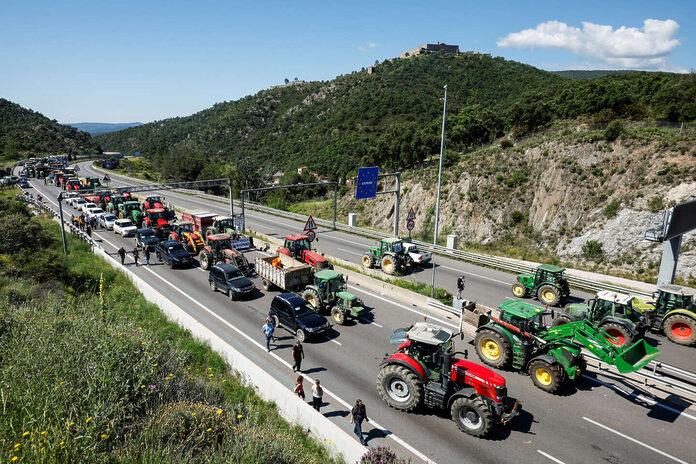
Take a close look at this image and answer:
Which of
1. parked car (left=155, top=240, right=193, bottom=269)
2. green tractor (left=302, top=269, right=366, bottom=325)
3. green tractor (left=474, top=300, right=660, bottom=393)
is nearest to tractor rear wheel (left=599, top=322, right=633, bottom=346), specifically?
green tractor (left=474, top=300, right=660, bottom=393)

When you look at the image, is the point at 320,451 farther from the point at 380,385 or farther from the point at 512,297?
the point at 512,297

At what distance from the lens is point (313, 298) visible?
1783 centimetres

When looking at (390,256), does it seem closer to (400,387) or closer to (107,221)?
(400,387)

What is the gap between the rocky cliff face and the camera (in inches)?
1072

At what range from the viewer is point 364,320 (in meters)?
17.6

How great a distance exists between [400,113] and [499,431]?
9674 centimetres

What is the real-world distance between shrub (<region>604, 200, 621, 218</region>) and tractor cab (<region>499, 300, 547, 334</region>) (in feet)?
71.7

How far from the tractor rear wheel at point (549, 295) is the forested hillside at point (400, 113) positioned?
27.3 meters

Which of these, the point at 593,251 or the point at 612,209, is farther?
the point at 612,209

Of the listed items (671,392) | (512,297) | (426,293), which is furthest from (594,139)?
(671,392)

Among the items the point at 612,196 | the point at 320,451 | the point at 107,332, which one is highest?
the point at 612,196

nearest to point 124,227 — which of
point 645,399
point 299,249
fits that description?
point 299,249

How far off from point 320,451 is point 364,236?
85.7ft

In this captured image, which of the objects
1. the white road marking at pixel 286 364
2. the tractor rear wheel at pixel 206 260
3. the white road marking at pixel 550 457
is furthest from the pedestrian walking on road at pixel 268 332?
the tractor rear wheel at pixel 206 260
